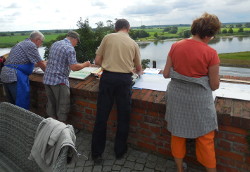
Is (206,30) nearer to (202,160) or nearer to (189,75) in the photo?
(189,75)

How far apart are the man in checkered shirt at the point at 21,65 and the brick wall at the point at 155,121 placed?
31cm

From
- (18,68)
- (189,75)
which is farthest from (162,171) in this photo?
(18,68)

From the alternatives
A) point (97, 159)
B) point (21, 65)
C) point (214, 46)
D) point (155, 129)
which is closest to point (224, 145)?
point (155, 129)

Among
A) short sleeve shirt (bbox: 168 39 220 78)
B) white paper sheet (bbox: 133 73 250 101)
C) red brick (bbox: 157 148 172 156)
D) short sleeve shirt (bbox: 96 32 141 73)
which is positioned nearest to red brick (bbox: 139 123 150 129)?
red brick (bbox: 157 148 172 156)

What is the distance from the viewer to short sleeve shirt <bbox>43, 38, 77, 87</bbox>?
283cm

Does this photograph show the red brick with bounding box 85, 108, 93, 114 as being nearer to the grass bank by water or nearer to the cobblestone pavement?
the cobblestone pavement

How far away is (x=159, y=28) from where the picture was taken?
95938 millimetres

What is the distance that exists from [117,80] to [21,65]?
67.5 inches

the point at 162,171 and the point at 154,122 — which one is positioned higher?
the point at 154,122

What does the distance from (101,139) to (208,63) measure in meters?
1.62

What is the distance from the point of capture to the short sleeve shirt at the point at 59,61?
2.83 metres

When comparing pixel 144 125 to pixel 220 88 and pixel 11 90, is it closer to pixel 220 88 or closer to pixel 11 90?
pixel 220 88

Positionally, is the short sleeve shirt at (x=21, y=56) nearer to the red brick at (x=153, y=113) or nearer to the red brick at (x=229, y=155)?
the red brick at (x=153, y=113)

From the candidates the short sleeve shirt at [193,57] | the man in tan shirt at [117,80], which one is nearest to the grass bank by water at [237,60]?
the man in tan shirt at [117,80]
